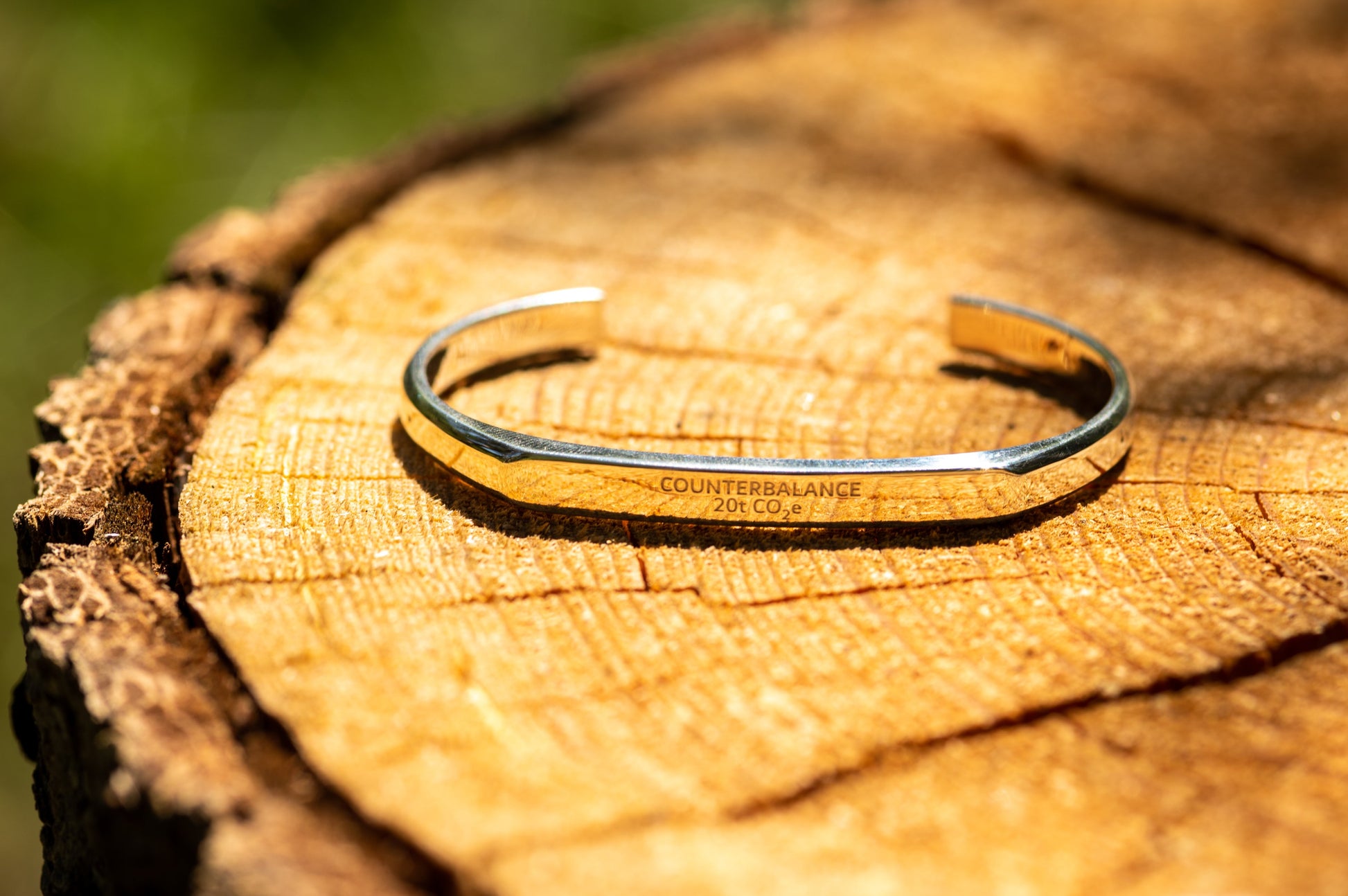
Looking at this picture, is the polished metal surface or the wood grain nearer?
the wood grain

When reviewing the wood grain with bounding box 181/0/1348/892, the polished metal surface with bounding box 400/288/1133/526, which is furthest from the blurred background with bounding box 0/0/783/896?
the polished metal surface with bounding box 400/288/1133/526

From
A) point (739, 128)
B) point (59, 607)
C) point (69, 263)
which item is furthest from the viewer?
point (69, 263)

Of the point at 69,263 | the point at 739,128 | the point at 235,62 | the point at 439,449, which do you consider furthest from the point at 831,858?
the point at 235,62

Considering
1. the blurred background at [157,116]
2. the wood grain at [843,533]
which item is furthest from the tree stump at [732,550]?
the blurred background at [157,116]

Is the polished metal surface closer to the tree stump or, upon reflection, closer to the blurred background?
the tree stump

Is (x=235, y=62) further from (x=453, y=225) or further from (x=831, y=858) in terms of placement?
(x=831, y=858)
